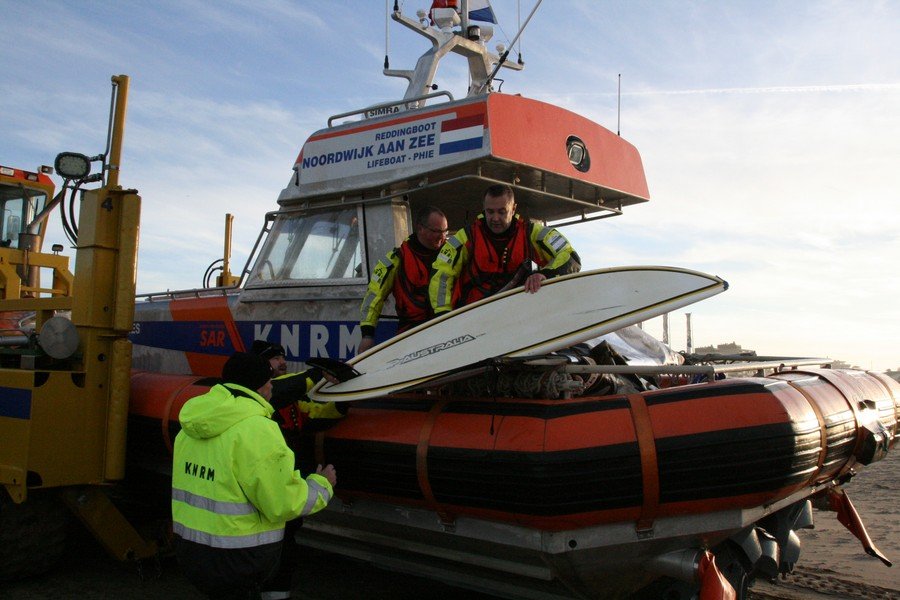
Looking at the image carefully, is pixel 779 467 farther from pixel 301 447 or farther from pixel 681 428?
pixel 301 447

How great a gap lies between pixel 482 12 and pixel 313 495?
4.39 m

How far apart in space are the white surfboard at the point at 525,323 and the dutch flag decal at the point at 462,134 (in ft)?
3.18

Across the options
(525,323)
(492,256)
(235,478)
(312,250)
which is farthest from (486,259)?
(235,478)

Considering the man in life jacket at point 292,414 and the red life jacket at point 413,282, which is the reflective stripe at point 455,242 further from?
the man in life jacket at point 292,414

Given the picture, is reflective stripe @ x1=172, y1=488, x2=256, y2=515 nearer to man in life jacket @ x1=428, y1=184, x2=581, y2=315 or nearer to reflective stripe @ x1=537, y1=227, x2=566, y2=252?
man in life jacket @ x1=428, y1=184, x2=581, y2=315

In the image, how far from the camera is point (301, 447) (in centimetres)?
365

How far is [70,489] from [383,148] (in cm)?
260

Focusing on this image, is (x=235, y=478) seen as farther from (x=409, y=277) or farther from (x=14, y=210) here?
(x=14, y=210)

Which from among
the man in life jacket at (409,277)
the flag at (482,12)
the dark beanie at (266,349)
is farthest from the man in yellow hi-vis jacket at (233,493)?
the flag at (482,12)

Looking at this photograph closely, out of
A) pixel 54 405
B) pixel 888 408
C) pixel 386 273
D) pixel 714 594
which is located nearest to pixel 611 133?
pixel 386 273

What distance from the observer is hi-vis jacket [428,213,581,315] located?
3.77 metres

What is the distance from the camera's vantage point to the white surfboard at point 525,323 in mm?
3043

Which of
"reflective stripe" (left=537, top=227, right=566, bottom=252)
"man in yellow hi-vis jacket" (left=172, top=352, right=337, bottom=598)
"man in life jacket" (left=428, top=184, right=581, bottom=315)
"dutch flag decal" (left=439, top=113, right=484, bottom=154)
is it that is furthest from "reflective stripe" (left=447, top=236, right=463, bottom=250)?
"man in yellow hi-vis jacket" (left=172, top=352, right=337, bottom=598)

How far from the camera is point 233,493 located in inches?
A: 104
